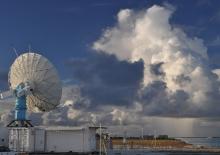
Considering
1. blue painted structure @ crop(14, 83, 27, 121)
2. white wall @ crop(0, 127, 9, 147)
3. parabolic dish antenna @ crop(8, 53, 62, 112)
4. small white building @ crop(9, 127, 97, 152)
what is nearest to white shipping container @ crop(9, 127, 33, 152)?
small white building @ crop(9, 127, 97, 152)

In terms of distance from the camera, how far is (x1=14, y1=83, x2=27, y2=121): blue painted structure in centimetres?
13138

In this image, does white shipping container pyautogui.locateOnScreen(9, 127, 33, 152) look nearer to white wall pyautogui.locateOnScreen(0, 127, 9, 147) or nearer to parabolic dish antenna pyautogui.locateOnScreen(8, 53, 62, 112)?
white wall pyautogui.locateOnScreen(0, 127, 9, 147)

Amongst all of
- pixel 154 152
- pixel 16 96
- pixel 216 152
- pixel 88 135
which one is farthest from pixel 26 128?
pixel 216 152

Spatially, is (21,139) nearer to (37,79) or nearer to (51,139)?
(51,139)

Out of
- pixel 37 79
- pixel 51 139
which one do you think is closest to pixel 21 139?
pixel 51 139

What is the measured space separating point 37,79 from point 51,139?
1966 centimetres

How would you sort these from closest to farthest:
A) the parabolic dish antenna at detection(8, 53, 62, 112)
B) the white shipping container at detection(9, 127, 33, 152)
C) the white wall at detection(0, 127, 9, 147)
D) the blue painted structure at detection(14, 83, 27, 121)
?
1. the parabolic dish antenna at detection(8, 53, 62, 112)
2. the blue painted structure at detection(14, 83, 27, 121)
3. the white shipping container at detection(9, 127, 33, 152)
4. the white wall at detection(0, 127, 9, 147)

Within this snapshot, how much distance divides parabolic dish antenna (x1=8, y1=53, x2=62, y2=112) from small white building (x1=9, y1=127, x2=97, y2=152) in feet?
26.4

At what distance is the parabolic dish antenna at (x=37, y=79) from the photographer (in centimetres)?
13075

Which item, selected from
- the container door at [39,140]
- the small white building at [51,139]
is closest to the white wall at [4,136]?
the small white building at [51,139]

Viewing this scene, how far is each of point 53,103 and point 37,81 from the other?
28.6 feet

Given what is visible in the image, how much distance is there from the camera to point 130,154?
5472 inches

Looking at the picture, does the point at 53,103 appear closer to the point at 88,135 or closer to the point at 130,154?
the point at 88,135

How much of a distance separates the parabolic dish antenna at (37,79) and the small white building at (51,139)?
8.05m
